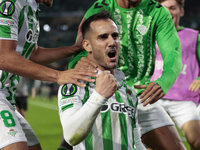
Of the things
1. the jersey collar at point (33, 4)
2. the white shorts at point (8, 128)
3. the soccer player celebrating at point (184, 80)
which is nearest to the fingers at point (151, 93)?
the white shorts at point (8, 128)

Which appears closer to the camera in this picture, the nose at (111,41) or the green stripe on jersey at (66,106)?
the green stripe on jersey at (66,106)

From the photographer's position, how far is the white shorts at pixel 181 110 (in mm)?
3965

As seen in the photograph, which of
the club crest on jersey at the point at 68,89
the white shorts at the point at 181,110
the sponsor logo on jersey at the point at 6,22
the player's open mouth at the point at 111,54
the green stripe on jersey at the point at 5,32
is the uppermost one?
the sponsor logo on jersey at the point at 6,22

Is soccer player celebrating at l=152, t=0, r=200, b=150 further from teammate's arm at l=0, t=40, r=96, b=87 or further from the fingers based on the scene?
teammate's arm at l=0, t=40, r=96, b=87

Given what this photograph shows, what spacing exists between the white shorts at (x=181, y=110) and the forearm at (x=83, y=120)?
238 cm

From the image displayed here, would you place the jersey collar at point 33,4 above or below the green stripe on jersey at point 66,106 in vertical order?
above

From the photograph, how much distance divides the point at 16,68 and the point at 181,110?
2.59 m

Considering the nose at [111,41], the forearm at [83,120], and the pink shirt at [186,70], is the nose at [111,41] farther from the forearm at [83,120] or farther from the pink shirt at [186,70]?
the pink shirt at [186,70]

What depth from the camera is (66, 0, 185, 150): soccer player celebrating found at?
9.43 ft

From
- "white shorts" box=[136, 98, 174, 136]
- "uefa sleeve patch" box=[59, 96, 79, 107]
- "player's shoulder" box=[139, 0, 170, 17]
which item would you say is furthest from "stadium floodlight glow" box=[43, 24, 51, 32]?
"uefa sleeve patch" box=[59, 96, 79, 107]

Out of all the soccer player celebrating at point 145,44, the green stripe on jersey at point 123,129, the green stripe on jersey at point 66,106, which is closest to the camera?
the green stripe on jersey at point 66,106

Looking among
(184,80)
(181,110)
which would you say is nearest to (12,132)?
(181,110)

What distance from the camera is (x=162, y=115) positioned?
9.84ft

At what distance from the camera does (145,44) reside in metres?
2.93
